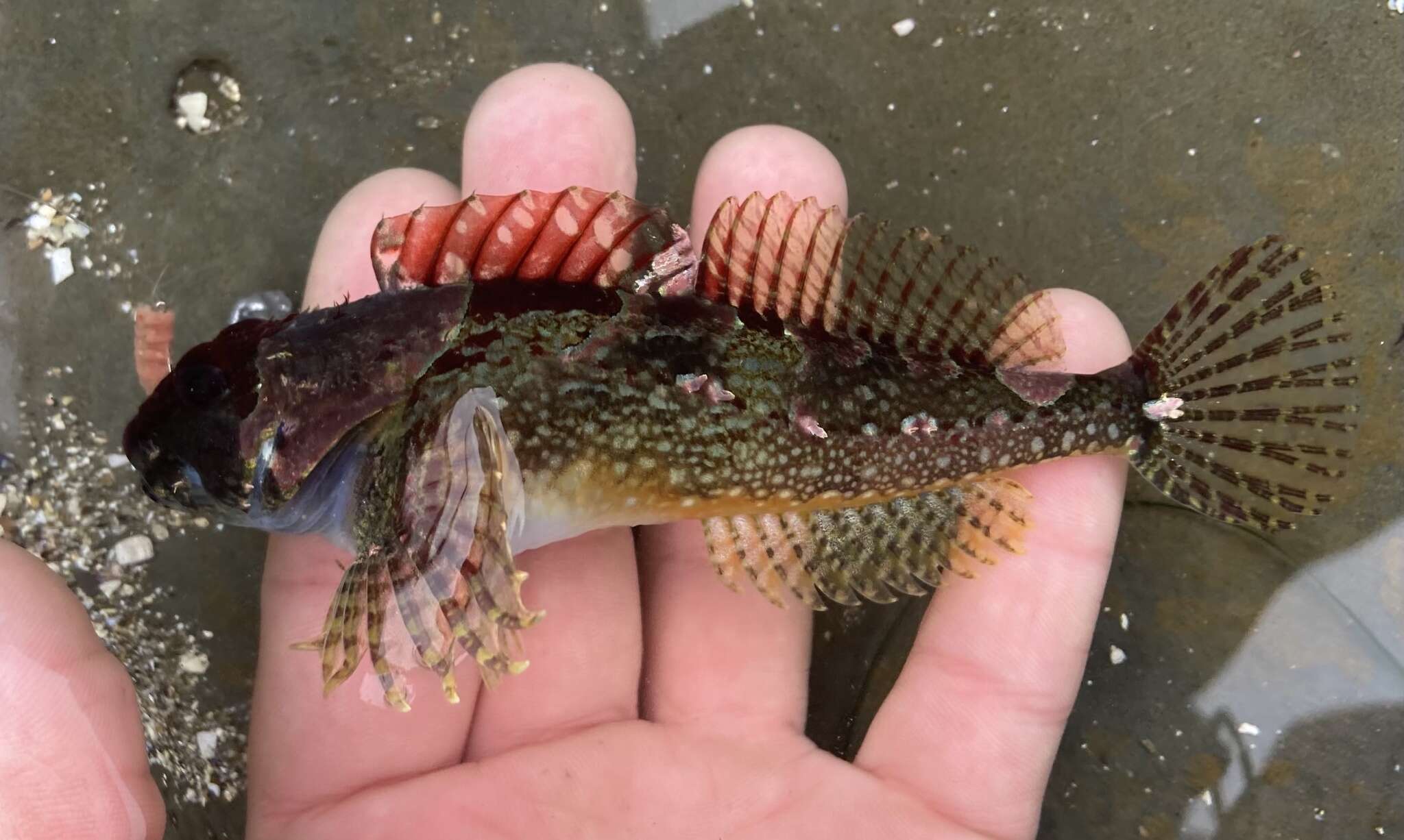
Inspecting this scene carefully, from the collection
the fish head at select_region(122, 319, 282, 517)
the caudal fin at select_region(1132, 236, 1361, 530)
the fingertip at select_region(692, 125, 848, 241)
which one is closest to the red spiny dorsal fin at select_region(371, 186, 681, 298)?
the fish head at select_region(122, 319, 282, 517)

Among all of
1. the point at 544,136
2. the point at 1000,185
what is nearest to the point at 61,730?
the point at 544,136

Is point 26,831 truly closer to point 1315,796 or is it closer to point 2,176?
point 2,176

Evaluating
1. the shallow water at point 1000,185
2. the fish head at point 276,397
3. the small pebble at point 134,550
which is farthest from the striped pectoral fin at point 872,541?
the small pebble at point 134,550

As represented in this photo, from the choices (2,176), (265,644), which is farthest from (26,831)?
(2,176)

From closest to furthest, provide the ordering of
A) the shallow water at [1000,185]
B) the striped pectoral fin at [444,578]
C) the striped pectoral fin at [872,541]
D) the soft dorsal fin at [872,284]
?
the striped pectoral fin at [444,578] < the soft dorsal fin at [872,284] < the striped pectoral fin at [872,541] < the shallow water at [1000,185]

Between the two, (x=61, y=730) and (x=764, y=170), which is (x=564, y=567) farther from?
(x=764, y=170)

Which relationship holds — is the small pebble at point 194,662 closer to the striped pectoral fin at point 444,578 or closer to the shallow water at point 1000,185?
the shallow water at point 1000,185
